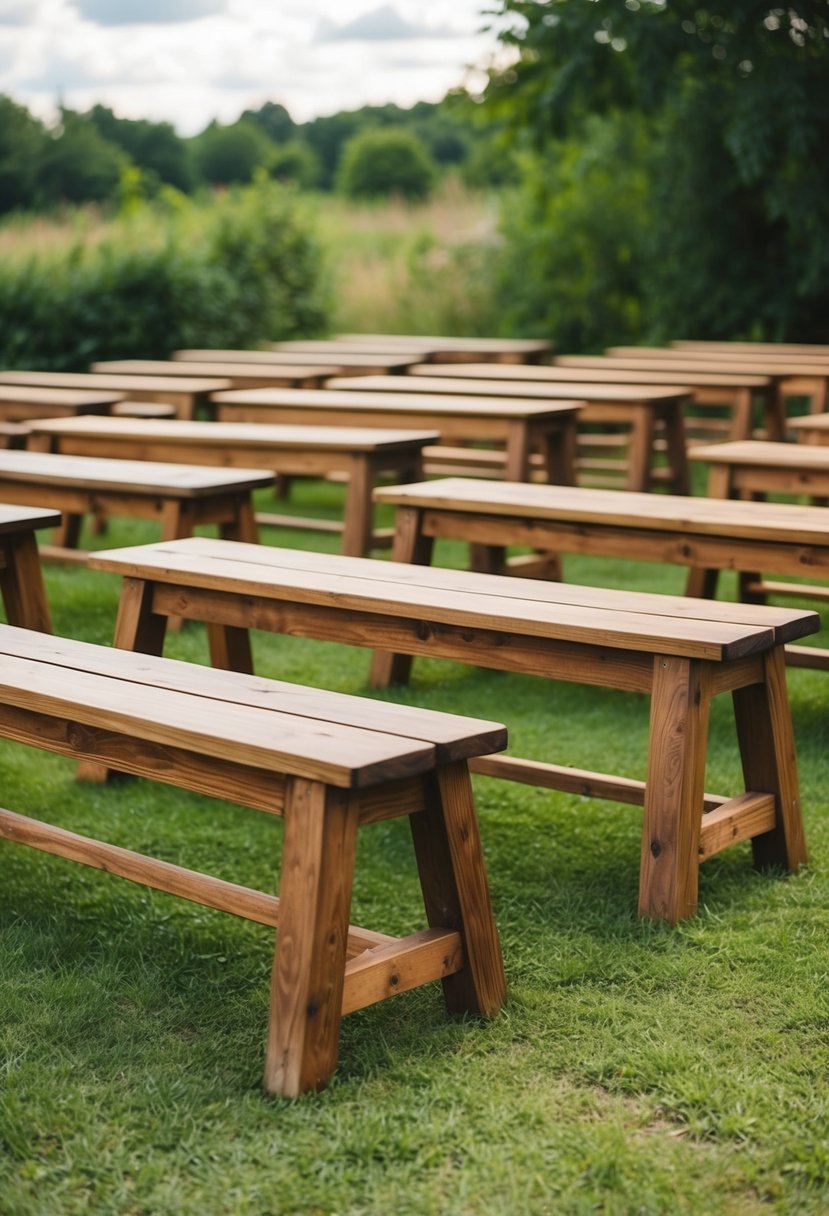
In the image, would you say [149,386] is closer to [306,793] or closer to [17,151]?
[306,793]

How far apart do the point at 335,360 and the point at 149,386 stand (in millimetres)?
1591

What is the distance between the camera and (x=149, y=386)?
703 cm

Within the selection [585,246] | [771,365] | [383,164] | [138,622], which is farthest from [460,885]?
[383,164]

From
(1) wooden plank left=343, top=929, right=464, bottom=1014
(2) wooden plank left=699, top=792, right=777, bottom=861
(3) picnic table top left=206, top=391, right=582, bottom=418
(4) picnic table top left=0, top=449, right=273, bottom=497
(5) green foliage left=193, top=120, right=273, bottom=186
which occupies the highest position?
(5) green foliage left=193, top=120, right=273, bottom=186

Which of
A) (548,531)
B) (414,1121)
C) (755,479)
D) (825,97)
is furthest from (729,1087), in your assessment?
(825,97)

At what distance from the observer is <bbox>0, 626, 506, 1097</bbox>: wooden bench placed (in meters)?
2.04

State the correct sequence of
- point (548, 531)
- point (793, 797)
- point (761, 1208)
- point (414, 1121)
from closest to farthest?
point (761, 1208) < point (414, 1121) < point (793, 797) < point (548, 531)

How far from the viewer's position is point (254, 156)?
3516cm

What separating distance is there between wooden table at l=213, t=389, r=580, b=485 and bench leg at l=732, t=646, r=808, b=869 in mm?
2673

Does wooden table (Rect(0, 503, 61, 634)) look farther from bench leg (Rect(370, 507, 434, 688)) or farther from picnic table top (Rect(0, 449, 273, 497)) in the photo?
bench leg (Rect(370, 507, 434, 688))

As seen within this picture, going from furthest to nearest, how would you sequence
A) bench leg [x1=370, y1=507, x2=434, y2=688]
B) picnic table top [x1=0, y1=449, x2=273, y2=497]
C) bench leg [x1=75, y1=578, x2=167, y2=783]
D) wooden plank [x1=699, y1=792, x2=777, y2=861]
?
1. picnic table top [x1=0, y1=449, x2=273, y2=497]
2. bench leg [x1=370, y1=507, x2=434, y2=688]
3. bench leg [x1=75, y1=578, x2=167, y2=783]
4. wooden plank [x1=699, y1=792, x2=777, y2=861]

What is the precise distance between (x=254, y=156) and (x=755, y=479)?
108 ft

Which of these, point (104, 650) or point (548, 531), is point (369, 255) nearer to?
point (548, 531)

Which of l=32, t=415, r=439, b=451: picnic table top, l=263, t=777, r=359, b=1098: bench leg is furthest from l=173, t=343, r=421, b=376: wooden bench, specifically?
l=263, t=777, r=359, b=1098: bench leg
